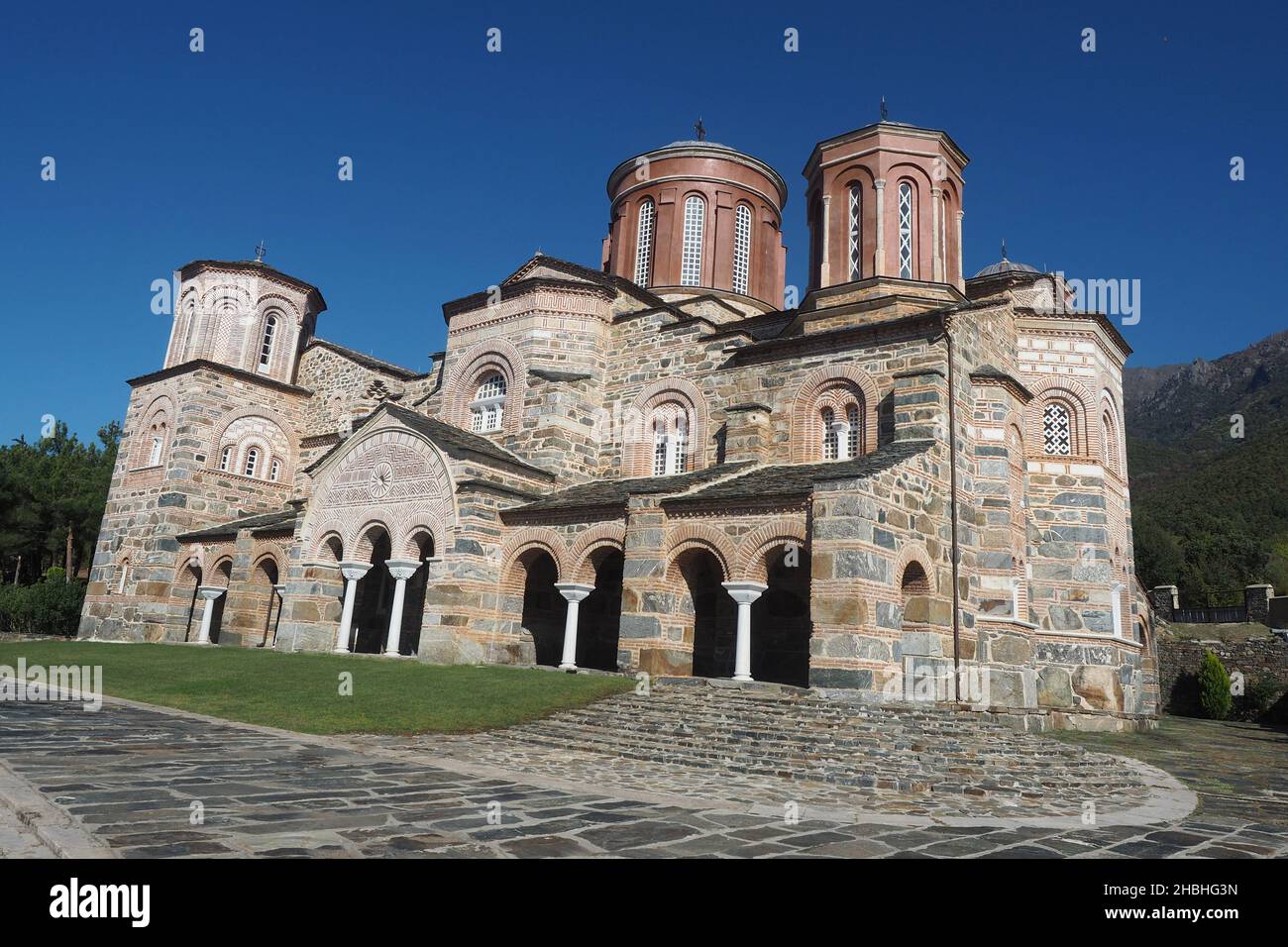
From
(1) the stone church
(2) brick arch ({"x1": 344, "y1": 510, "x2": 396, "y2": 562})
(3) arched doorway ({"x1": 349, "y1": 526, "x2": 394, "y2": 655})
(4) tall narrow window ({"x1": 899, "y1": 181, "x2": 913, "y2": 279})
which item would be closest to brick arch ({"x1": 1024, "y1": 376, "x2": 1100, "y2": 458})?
(1) the stone church

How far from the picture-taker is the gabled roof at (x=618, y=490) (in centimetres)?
1677

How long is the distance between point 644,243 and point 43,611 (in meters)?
26.1

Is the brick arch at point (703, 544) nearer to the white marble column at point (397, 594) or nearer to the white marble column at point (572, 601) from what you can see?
the white marble column at point (572, 601)

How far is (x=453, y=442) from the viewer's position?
19.8 m

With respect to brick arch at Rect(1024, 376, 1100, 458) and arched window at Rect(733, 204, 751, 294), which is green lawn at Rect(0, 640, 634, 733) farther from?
arched window at Rect(733, 204, 751, 294)

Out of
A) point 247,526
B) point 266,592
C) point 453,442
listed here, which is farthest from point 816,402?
point 247,526

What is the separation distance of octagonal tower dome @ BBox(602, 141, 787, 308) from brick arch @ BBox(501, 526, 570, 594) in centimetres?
1064

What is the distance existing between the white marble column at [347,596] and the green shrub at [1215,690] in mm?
24164

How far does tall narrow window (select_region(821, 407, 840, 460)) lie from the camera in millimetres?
18875

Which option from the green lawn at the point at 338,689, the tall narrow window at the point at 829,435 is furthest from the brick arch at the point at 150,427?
the tall narrow window at the point at 829,435
